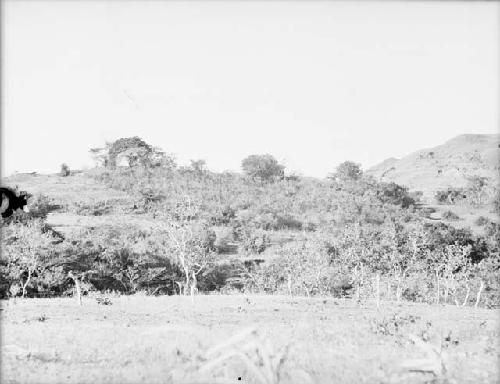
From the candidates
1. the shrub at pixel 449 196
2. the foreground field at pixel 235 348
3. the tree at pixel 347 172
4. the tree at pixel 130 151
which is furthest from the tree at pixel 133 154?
the foreground field at pixel 235 348

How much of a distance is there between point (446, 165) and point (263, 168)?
52153 millimetres

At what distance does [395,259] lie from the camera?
141ft

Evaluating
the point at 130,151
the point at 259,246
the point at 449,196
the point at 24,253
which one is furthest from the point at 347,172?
the point at 24,253

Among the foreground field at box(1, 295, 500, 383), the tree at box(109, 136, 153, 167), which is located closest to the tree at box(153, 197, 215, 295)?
the foreground field at box(1, 295, 500, 383)

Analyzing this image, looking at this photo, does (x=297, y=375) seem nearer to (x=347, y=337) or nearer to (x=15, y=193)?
(x=347, y=337)

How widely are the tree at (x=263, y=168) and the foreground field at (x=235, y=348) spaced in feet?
293

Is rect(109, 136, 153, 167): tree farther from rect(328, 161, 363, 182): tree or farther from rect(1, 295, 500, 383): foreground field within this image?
rect(1, 295, 500, 383): foreground field

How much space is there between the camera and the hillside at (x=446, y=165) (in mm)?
120125

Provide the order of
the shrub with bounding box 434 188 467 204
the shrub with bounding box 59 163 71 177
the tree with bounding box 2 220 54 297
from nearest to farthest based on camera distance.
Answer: the tree with bounding box 2 220 54 297
the shrub with bounding box 434 188 467 204
the shrub with bounding box 59 163 71 177

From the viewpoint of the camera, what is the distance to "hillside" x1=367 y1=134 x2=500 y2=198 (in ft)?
394

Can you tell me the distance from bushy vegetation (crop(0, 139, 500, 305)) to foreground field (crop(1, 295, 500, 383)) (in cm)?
854

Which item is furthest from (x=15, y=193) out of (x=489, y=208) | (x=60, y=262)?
(x=489, y=208)

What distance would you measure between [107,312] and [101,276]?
2089cm

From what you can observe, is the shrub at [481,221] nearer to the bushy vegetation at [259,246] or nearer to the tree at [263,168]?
the bushy vegetation at [259,246]
